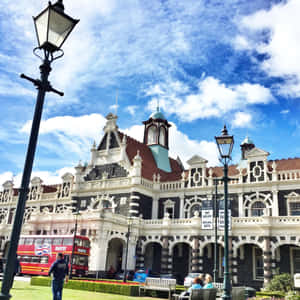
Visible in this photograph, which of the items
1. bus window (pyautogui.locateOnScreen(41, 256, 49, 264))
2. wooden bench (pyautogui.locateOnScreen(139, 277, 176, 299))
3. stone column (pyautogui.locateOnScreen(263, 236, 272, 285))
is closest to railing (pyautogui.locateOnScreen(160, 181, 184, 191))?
stone column (pyautogui.locateOnScreen(263, 236, 272, 285))

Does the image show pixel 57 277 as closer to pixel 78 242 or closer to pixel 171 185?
pixel 78 242

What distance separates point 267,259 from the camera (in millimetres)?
34219

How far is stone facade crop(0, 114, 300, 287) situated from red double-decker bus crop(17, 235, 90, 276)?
172cm

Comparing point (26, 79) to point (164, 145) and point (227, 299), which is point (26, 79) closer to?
point (227, 299)

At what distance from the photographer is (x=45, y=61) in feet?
26.3

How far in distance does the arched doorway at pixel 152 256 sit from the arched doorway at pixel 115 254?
3.25m

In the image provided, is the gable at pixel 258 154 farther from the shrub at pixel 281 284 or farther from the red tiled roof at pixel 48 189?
the red tiled roof at pixel 48 189

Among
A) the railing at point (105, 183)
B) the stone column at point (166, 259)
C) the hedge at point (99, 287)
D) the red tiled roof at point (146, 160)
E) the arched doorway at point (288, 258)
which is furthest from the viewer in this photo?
the red tiled roof at point (146, 160)

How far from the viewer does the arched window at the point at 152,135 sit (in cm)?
5549

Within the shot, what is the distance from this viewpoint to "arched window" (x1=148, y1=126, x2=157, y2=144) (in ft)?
182

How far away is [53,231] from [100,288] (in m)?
19.4

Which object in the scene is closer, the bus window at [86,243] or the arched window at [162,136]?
the bus window at [86,243]

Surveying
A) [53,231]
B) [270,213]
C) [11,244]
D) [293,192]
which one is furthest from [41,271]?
[11,244]

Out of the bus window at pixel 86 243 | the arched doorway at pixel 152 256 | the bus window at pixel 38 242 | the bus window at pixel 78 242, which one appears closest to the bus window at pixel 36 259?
the bus window at pixel 38 242
